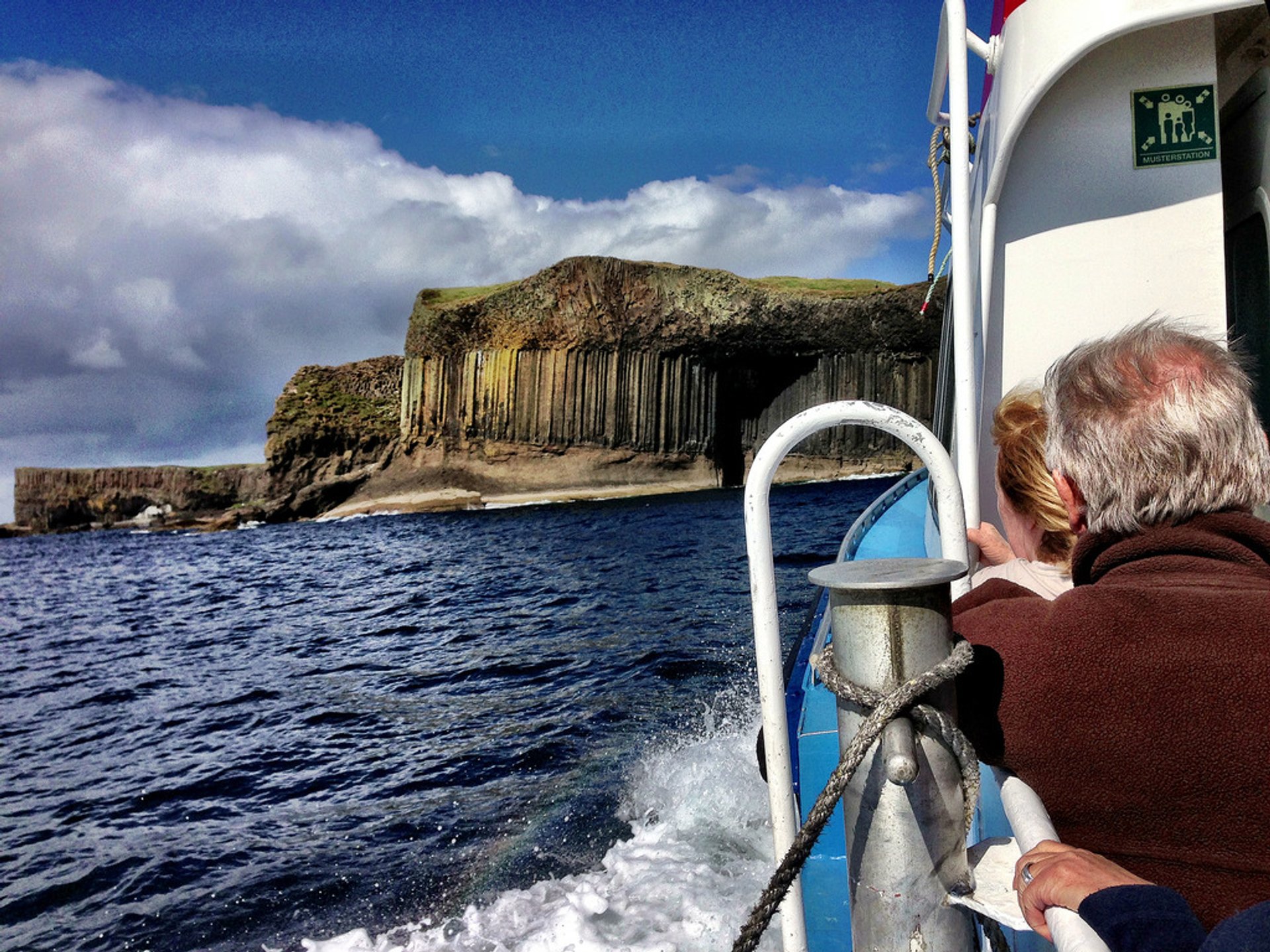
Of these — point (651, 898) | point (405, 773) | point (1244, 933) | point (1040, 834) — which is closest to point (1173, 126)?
point (1040, 834)

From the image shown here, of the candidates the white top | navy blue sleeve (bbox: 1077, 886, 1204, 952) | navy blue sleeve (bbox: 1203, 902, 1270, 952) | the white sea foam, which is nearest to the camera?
navy blue sleeve (bbox: 1203, 902, 1270, 952)

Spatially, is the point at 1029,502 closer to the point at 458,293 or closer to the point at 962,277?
the point at 962,277

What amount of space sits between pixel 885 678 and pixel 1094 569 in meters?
0.40

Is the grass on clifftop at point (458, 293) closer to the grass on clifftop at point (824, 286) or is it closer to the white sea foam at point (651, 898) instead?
the grass on clifftop at point (824, 286)

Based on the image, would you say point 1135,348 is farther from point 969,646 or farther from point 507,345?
point 507,345

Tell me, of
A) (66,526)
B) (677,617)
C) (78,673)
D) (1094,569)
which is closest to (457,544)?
(78,673)

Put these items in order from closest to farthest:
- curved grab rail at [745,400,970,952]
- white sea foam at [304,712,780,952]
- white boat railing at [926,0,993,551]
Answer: curved grab rail at [745,400,970,952] → white boat railing at [926,0,993,551] → white sea foam at [304,712,780,952]

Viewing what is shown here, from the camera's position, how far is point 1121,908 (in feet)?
3.35

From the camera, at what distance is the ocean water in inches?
167

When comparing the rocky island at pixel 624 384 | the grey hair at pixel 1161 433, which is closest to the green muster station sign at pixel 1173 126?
the grey hair at pixel 1161 433

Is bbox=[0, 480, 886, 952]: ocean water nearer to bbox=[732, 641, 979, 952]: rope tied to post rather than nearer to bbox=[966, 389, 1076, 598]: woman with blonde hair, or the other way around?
bbox=[966, 389, 1076, 598]: woman with blonde hair

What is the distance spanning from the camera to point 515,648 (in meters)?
9.81

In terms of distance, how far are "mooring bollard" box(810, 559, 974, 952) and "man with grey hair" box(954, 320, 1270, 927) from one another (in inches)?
3.7

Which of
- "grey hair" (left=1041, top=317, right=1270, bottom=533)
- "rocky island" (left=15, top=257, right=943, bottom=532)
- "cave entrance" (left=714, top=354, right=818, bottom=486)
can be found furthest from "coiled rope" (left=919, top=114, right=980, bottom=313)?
"cave entrance" (left=714, top=354, right=818, bottom=486)
